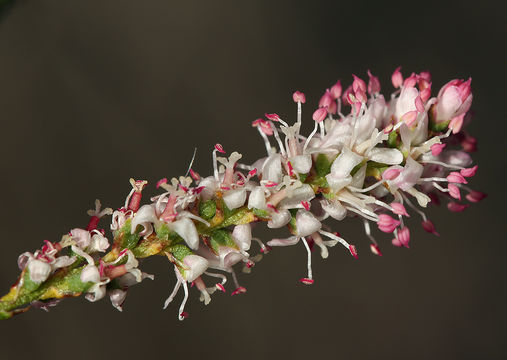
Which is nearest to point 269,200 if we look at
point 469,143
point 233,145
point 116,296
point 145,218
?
point 145,218

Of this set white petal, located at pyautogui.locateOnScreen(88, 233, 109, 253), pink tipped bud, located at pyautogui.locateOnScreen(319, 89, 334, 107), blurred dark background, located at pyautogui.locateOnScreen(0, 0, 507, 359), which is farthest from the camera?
blurred dark background, located at pyautogui.locateOnScreen(0, 0, 507, 359)

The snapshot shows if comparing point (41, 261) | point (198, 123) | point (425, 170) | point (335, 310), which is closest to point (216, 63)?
point (198, 123)

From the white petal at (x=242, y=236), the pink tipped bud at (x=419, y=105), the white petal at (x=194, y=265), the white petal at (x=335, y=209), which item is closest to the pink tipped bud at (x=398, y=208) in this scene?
the white petal at (x=335, y=209)

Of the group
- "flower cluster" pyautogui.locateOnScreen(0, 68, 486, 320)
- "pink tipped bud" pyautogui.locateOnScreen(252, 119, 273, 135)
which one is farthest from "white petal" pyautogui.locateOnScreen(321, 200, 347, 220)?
"pink tipped bud" pyautogui.locateOnScreen(252, 119, 273, 135)

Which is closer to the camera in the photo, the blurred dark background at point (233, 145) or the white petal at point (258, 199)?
the white petal at point (258, 199)

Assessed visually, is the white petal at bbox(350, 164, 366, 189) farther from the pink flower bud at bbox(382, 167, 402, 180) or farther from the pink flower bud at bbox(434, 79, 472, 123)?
the pink flower bud at bbox(434, 79, 472, 123)

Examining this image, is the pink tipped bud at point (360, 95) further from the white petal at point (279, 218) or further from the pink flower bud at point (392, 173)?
the white petal at point (279, 218)

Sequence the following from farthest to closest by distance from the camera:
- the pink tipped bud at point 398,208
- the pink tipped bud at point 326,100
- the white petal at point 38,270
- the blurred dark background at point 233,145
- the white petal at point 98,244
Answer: the blurred dark background at point 233,145 → the pink tipped bud at point 326,100 → the pink tipped bud at point 398,208 → the white petal at point 98,244 → the white petal at point 38,270

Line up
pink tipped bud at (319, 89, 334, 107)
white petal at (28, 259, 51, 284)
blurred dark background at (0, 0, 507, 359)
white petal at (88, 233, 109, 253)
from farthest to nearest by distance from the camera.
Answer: blurred dark background at (0, 0, 507, 359)
pink tipped bud at (319, 89, 334, 107)
white petal at (88, 233, 109, 253)
white petal at (28, 259, 51, 284)
